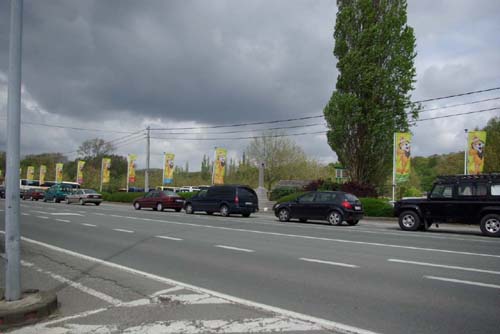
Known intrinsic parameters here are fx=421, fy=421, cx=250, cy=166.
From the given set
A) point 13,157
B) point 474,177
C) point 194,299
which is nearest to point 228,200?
point 474,177

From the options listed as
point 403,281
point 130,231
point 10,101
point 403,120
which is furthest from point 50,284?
point 403,120

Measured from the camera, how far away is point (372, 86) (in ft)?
104

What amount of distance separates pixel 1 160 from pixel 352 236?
104010mm

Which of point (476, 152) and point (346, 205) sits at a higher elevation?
point (476, 152)

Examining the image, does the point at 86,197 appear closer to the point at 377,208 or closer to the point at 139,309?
the point at 377,208

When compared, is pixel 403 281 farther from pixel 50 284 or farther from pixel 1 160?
pixel 1 160

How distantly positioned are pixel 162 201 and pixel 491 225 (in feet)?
65.4

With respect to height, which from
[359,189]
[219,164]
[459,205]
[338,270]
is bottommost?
[338,270]

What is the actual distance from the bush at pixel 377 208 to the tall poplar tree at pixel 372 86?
25.3ft

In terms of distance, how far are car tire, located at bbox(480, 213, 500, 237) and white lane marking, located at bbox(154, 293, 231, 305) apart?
41.6ft

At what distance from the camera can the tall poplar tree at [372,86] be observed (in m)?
31.4

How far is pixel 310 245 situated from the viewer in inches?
443

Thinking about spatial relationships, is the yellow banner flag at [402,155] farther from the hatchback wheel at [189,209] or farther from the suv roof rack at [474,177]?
the hatchback wheel at [189,209]

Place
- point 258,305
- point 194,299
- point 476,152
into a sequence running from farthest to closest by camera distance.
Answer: point 476,152 < point 194,299 < point 258,305
